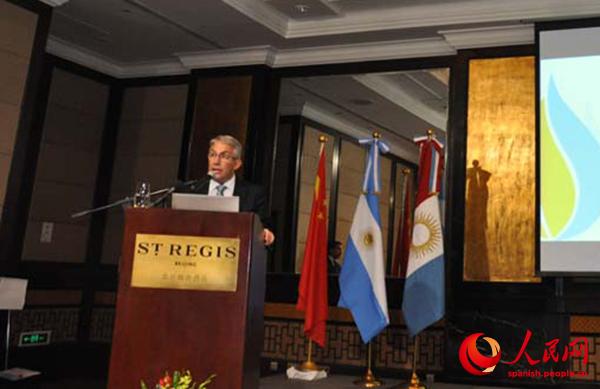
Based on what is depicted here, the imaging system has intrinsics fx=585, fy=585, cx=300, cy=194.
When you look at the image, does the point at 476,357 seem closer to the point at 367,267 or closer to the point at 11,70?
the point at 367,267

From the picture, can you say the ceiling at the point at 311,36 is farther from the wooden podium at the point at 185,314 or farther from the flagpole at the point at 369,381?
the wooden podium at the point at 185,314

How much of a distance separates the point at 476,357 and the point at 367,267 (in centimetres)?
101

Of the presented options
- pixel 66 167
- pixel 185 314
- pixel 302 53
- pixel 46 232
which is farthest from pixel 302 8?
pixel 185 314

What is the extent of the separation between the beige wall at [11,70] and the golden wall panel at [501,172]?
11.0 ft

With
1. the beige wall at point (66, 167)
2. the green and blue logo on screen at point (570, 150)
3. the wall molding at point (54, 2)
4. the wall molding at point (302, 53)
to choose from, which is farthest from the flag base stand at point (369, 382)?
the wall molding at point (54, 2)

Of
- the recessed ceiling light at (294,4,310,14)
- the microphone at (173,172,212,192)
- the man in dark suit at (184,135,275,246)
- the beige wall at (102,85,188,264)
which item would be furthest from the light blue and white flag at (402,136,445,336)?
the beige wall at (102,85,188,264)

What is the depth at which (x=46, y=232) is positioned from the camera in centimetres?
534

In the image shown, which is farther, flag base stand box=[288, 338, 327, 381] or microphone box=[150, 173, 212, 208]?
flag base stand box=[288, 338, 327, 381]

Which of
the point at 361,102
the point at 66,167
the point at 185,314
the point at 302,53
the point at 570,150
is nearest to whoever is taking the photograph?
the point at 185,314

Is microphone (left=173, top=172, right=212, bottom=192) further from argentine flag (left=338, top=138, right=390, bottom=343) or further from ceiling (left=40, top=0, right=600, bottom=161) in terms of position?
ceiling (left=40, top=0, right=600, bottom=161)

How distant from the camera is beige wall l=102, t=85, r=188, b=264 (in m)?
5.75

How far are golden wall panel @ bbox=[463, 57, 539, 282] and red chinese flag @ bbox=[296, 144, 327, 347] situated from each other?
3.51 ft

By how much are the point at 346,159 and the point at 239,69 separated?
1.84 metres

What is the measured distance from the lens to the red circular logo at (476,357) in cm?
417
